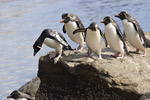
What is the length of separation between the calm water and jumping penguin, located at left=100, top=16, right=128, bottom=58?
3.12 m

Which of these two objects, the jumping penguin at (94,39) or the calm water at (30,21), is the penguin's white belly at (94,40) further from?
the calm water at (30,21)

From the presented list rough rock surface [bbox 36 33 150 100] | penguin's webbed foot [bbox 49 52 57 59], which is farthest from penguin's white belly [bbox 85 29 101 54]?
penguin's webbed foot [bbox 49 52 57 59]

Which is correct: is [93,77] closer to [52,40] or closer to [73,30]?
[52,40]

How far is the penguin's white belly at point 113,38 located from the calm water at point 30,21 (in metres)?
3.11

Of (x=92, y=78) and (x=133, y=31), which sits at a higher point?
(x=133, y=31)

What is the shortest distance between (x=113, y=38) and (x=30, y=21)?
11119 millimetres

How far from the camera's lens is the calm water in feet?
32.5

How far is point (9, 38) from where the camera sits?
14.1 m

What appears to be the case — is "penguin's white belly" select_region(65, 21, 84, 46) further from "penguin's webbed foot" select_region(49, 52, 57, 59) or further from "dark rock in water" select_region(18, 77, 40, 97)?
"dark rock in water" select_region(18, 77, 40, 97)

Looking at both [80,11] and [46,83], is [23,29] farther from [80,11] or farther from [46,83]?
[46,83]

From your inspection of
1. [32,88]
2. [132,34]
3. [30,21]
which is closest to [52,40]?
[32,88]

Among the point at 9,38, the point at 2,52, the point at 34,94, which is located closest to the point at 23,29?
the point at 9,38

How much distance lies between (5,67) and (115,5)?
10.8 m

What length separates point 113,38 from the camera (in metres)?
6.51
